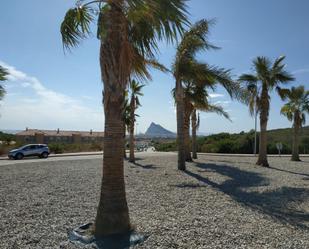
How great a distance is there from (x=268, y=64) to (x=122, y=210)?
16367mm

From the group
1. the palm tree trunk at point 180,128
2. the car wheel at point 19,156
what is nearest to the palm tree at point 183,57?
the palm tree trunk at point 180,128

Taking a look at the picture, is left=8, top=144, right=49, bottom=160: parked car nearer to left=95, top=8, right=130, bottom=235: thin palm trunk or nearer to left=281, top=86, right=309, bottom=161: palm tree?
left=281, top=86, right=309, bottom=161: palm tree

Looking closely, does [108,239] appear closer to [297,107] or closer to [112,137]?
[112,137]

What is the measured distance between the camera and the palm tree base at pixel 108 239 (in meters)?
5.07

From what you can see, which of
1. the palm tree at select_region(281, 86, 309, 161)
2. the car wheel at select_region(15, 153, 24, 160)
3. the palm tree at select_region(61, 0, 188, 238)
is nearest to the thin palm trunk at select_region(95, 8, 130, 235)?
the palm tree at select_region(61, 0, 188, 238)

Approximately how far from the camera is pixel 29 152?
1243 inches

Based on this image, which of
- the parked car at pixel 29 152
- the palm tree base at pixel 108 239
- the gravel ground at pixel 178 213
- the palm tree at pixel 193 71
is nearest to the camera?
the palm tree base at pixel 108 239

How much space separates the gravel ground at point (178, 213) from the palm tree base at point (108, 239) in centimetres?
17

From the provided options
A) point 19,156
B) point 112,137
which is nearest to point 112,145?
point 112,137

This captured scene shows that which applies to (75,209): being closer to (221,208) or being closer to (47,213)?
(47,213)

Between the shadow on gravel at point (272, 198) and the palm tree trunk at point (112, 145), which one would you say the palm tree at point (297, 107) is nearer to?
the shadow on gravel at point (272, 198)

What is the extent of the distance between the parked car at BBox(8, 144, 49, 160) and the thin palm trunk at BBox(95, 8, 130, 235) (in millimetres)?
27816

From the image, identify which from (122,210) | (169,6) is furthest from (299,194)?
(169,6)

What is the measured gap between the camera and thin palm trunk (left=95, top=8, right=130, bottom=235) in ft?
18.1
